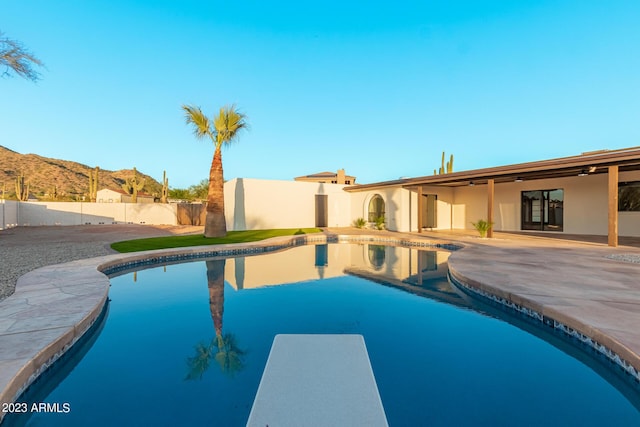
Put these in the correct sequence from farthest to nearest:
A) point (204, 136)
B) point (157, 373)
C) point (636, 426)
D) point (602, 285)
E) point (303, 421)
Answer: point (204, 136) < point (602, 285) < point (157, 373) < point (636, 426) < point (303, 421)

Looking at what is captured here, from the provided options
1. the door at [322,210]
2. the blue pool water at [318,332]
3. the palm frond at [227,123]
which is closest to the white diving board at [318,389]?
the blue pool water at [318,332]

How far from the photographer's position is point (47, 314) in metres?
3.90

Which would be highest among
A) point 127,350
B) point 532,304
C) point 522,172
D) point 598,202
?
point 522,172

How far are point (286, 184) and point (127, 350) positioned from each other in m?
15.8

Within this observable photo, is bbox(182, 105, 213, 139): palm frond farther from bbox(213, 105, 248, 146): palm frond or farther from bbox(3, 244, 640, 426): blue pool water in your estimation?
bbox(3, 244, 640, 426): blue pool water

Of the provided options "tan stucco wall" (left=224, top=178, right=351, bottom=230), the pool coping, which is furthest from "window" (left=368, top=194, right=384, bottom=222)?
the pool coping

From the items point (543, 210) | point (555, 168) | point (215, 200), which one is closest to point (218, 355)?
point (215, 200)

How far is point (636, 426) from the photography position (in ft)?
7.80

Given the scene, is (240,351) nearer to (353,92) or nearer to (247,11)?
(247,11)

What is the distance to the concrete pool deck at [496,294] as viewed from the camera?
9.77ft

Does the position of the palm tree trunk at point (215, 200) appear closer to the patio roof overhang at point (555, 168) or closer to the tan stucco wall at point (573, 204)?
the patio roof overhang at point (555, 168)

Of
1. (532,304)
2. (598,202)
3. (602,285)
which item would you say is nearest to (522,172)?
(598,202)

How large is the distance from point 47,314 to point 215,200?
31.1 feet

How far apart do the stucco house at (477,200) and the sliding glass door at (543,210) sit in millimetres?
41
